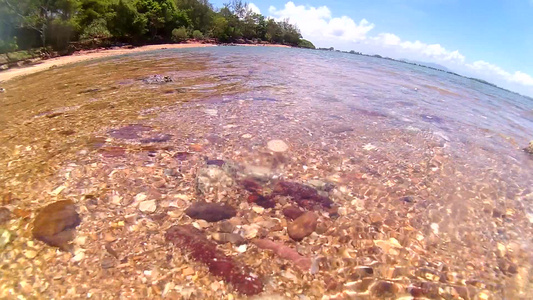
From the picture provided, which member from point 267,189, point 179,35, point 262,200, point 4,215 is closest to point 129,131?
point 4,215

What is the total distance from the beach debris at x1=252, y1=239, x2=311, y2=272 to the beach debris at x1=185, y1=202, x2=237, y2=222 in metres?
0.56

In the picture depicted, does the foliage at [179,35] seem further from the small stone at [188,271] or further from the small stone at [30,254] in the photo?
the small stone at [188,271]

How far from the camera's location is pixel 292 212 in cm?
340

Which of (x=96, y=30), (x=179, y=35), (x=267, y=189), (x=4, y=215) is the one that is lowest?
(x=4, y=215)

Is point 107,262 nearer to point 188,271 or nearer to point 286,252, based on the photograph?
point 188,271

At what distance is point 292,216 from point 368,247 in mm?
928

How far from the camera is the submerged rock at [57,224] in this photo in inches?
106

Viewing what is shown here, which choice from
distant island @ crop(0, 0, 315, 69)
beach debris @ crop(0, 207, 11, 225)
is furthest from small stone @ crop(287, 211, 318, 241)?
distant island @ crop(0, 0, 315, 69)

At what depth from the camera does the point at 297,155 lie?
489cm

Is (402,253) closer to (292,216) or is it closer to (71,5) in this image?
(292,216)

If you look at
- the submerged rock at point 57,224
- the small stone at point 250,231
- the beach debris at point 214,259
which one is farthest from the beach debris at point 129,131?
the small stone at point 250,231

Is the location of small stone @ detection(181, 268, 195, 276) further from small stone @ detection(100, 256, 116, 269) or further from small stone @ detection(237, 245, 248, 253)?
small stone @ detection(100, 256, 116, 269)

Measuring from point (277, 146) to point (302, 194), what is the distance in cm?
157

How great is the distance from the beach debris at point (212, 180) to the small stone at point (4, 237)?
1973mm
